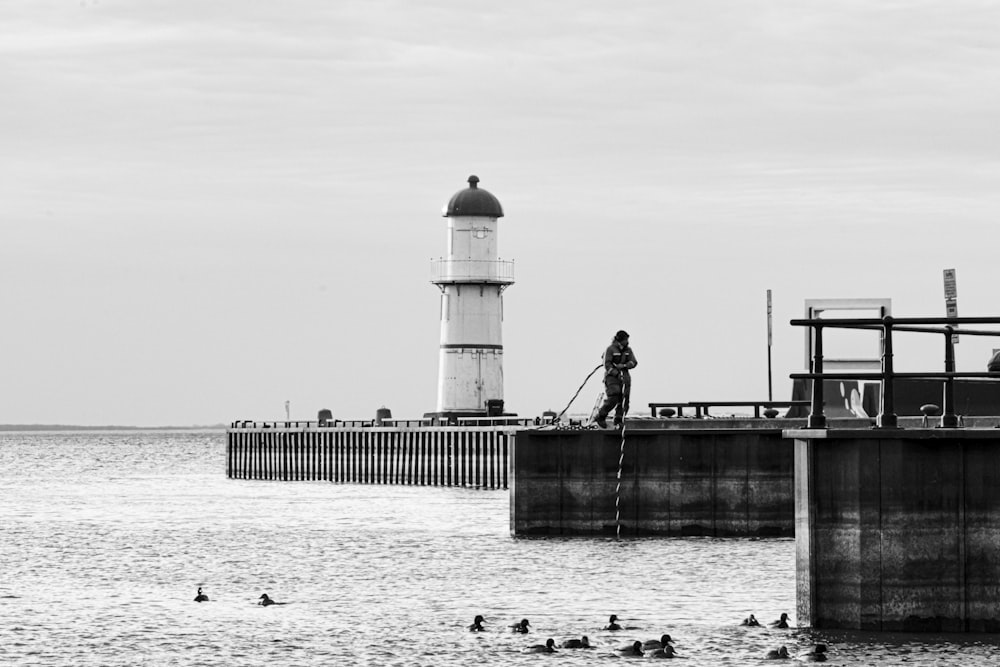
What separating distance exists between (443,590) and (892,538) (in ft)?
43.0

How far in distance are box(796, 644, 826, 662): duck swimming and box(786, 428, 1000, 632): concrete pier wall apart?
62 cm

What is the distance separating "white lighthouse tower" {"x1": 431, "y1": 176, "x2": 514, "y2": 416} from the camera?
86938 millimetres

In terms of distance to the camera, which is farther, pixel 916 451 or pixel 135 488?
pixel 135 488

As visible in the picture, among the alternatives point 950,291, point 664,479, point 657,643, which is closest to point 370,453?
point 950,291

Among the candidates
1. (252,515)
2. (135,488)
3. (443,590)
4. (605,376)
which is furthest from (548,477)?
(135,488)

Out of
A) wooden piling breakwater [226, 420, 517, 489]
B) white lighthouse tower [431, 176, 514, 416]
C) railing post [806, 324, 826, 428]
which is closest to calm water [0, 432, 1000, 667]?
railing post [806, 324, 826, 428]

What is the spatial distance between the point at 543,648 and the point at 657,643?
144cm

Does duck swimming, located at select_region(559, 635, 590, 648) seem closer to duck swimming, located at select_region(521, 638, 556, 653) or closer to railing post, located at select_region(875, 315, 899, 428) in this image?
duck swimming, located at select_region(521, 638, 556, 653)

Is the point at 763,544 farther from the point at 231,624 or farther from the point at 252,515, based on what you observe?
the point at 252,515

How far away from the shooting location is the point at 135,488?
9138 centimetres

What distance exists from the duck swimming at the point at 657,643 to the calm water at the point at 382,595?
0.24m

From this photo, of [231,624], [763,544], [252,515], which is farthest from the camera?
[252,515]

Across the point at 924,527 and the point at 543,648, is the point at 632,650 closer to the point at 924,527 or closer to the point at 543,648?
the point at 543,648

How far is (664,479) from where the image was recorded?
125 ft
